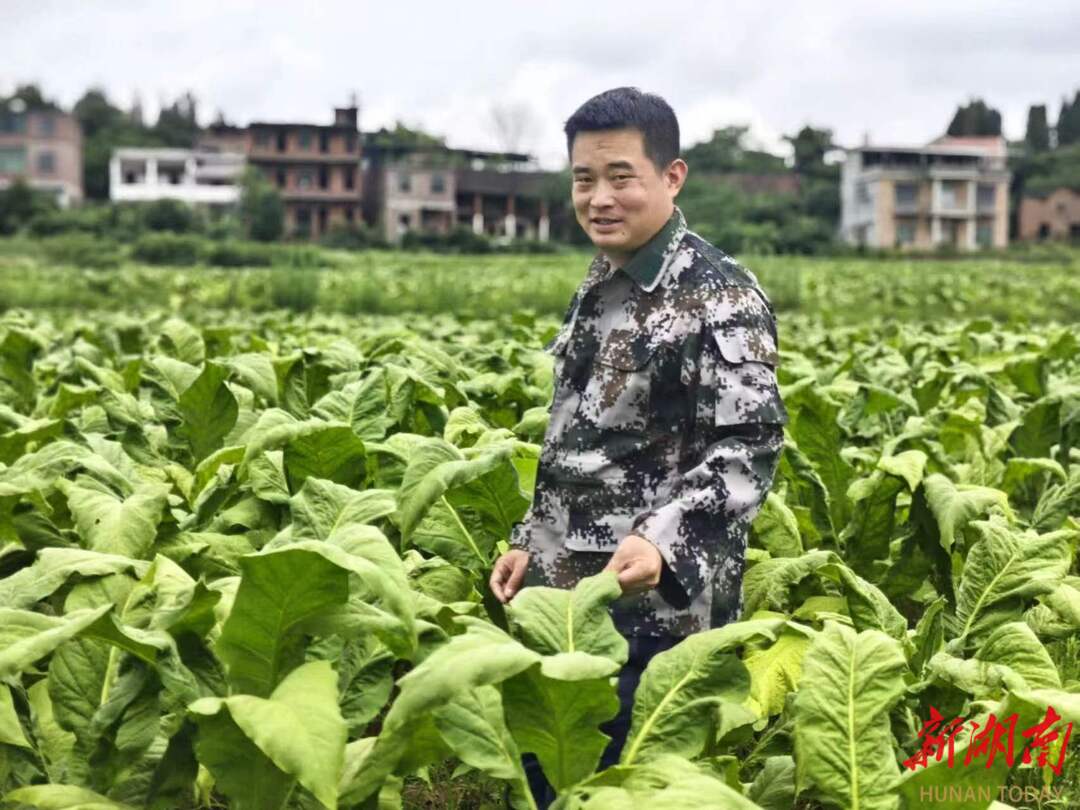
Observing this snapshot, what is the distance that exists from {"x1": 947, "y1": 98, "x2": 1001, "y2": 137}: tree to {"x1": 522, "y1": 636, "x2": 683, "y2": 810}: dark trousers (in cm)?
10427

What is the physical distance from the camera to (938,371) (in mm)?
5512

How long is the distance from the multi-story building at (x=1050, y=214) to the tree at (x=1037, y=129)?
24.0 m

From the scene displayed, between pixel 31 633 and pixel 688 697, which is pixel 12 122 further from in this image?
pixel 688 697

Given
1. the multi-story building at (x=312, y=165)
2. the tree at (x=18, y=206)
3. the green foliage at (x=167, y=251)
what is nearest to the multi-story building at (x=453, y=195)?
the multi-story building at (x=312, y=165)

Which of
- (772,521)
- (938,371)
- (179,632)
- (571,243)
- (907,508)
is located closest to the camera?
(179,632)

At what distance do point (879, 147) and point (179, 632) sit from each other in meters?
77.0

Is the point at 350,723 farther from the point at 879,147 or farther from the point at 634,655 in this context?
the point at 879,147

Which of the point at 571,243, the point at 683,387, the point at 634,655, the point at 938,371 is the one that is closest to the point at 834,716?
the point at 634,655

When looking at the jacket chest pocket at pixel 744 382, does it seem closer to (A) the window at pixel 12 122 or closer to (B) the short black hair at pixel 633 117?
(B) the short black hair at pixel 633 117

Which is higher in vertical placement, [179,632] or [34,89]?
[34,89]

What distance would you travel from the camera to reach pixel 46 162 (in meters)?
73.9

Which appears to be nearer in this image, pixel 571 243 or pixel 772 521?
pixel 772 521

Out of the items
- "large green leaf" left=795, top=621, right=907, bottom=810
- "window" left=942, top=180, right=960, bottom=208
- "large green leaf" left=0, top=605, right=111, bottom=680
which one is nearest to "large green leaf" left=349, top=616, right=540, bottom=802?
"large green leaf" left=0, top=605, right=111, bottom=680
